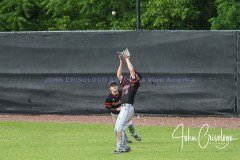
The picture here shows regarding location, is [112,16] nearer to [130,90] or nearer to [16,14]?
[16,14]

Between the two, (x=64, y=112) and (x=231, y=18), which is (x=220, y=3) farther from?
(x=64, y=112)

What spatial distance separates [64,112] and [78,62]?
5.77 feet

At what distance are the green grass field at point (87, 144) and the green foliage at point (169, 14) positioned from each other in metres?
8.78

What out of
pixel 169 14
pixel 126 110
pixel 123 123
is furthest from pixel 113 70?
pixel 123 123

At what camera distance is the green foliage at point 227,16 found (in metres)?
27.6

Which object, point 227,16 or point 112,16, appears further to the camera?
point 112,16

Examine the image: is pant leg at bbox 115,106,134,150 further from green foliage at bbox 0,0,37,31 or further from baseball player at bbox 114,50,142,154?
green foliage at bbox 0,0,37,31

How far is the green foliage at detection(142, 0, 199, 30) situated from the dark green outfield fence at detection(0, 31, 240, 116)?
5.56 m

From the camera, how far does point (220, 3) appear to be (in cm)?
2906

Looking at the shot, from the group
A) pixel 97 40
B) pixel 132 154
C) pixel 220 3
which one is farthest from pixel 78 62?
pixel 132 154

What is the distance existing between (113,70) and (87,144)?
289 inches

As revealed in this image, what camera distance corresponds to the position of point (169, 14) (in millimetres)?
29578

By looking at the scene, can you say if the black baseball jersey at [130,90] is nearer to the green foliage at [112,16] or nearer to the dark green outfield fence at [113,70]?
the dark green outfield fence at [113,70]

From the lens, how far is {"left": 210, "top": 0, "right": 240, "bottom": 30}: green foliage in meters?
27.6
